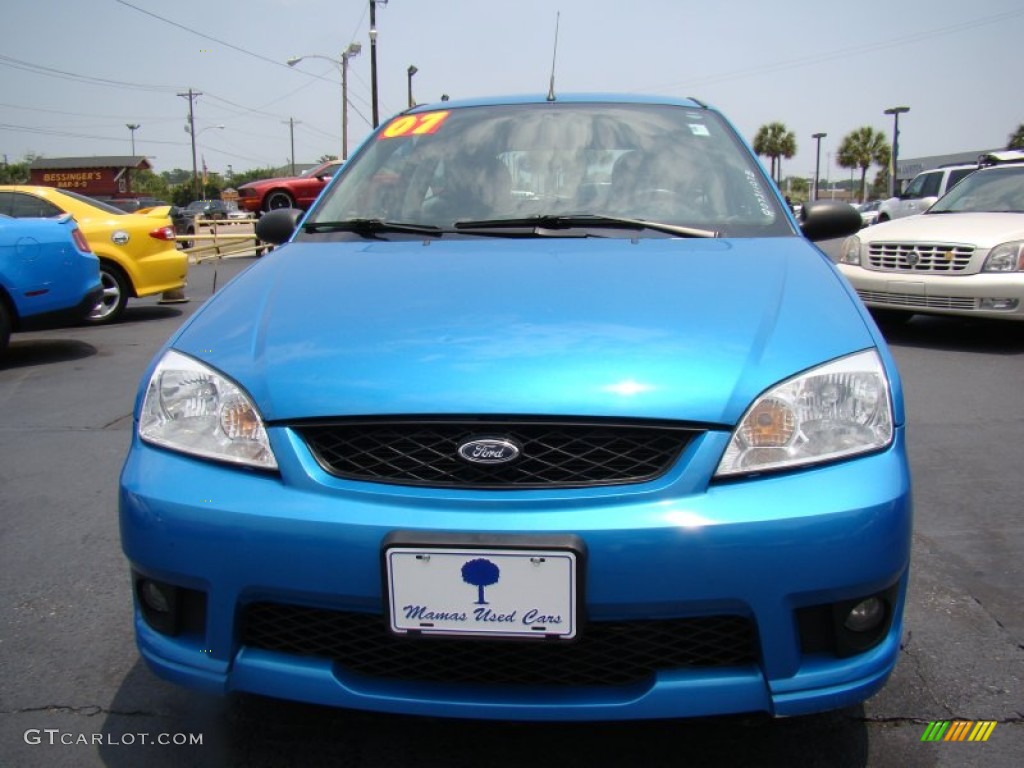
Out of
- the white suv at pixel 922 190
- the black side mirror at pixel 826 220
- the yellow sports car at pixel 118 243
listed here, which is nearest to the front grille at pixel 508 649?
the black side mirror at pixel 826 220

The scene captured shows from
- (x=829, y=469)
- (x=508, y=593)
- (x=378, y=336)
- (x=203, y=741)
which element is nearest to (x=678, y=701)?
(x=508, y=593)

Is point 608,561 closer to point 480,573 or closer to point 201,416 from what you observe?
point 480,573

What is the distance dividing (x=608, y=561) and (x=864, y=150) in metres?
89.1

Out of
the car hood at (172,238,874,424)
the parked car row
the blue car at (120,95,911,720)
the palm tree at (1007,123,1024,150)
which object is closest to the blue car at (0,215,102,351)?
the car hood at (172,238,874,424)

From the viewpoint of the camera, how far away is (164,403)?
1962 millimetres

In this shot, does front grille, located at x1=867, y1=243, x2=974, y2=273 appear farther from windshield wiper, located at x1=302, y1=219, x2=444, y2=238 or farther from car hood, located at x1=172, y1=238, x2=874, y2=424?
windshield wiper, located at x1=302, y1=219, x2=444, y2=238

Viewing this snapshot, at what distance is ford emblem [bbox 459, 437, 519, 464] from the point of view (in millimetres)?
1706

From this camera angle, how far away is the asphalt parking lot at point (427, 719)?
2027mm

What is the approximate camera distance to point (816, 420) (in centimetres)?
180

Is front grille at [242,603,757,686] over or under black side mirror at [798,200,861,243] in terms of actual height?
under

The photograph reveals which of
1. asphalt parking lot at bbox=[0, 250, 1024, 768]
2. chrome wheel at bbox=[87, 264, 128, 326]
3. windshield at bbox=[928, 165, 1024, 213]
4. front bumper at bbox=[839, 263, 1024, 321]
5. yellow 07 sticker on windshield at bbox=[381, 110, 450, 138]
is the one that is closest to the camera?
asphalt parking lot at bbox=[0, 250, 1024, 768]

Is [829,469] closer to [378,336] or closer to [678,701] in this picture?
[678,701]

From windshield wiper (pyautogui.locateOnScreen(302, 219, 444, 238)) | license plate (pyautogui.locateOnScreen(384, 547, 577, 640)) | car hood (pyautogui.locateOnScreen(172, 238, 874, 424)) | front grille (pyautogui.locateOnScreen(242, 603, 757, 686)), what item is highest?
windshield wiper (pyautogui.locateOnScreen(302, 219, 444, 238))

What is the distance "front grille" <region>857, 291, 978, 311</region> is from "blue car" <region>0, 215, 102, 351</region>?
239 inches
